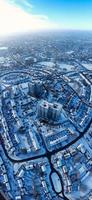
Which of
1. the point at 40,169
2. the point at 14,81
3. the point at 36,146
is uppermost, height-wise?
the point at 14,81

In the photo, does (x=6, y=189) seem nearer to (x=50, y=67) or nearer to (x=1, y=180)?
(x=1, y=180)

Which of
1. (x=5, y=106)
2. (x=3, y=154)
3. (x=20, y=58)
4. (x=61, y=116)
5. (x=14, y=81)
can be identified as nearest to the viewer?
(x=3, y=154)

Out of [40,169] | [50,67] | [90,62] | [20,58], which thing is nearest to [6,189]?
[40,169]

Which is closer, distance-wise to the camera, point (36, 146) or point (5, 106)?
point (36, 146)

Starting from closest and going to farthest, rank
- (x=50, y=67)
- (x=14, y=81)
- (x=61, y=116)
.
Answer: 1. (x=61, y=116)
2. (x=14, y=81)
3. (x=50, y=67)

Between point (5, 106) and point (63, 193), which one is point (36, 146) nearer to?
point (63, 193)

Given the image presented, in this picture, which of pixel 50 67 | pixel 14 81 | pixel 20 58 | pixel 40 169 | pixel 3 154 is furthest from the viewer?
pixel 20 58

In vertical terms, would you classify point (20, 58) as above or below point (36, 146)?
above

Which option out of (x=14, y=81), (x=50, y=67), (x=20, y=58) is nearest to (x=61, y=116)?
(x=14, y=81)

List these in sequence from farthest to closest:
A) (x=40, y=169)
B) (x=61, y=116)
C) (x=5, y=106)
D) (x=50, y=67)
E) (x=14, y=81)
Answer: (x=50, y=67), (x=14, y=81), (x=5, y=106), (x=61, y=116), (x=40, y=169)
